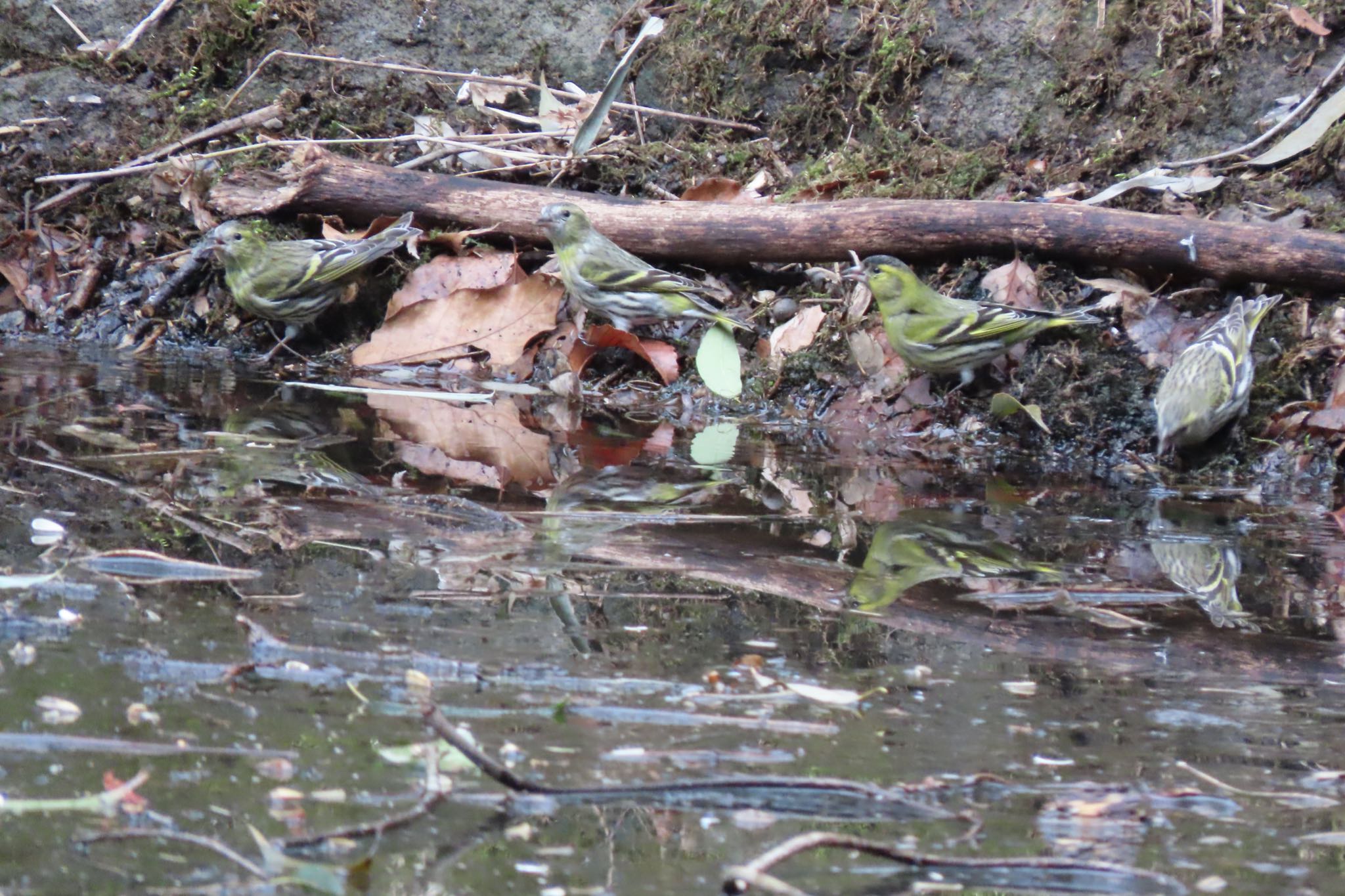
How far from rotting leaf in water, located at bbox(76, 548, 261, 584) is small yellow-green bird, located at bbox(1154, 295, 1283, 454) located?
12.7 feet

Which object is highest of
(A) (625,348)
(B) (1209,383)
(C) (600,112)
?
(C) (600,112)

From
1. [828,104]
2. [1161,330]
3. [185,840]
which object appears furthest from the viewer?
[828,104]

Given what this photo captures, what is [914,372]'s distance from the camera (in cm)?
666

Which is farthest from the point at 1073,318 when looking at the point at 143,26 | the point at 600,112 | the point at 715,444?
the point at 143,26

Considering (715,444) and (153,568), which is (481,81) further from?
(153,568)

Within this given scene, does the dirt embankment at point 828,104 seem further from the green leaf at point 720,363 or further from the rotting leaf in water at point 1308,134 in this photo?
the green leaf at point 720,363

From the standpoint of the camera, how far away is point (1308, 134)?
6.92 meters

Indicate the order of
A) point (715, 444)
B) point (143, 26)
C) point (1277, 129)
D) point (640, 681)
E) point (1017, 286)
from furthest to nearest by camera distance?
point (143, 26)
point (1277, 129)
point (1017, 286)
point (715, 444)
point (640, 681)

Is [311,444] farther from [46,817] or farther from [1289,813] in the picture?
[1289,813]

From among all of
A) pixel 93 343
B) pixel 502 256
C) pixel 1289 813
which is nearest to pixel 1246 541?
pixel 1289 813

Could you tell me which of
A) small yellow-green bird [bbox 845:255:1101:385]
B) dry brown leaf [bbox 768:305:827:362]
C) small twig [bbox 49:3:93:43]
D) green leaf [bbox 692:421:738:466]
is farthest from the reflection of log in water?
small twig [bbox 49:3:93:43]

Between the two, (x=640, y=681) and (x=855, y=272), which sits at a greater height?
(x=855, y=272)

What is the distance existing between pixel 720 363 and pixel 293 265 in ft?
8.11

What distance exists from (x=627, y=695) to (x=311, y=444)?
306 cm
